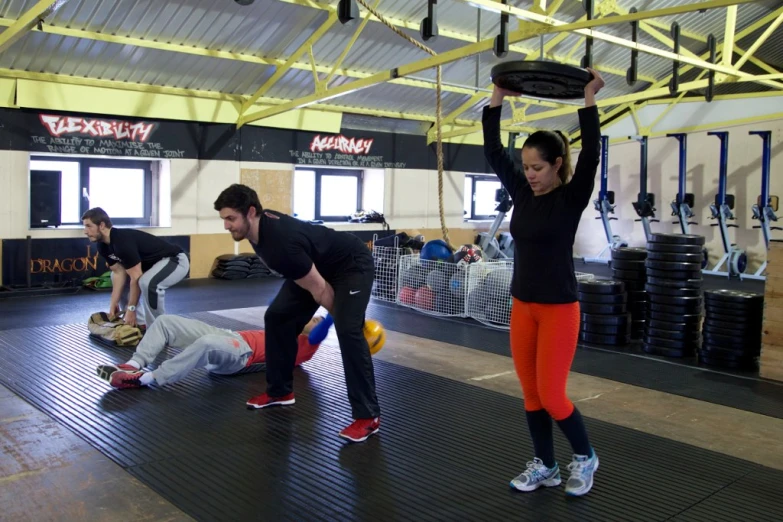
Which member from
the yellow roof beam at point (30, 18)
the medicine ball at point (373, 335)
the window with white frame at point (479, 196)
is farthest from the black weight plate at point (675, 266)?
the window with white frame at point (479, 196)

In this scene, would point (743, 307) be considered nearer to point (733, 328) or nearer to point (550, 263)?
point (733, 328)

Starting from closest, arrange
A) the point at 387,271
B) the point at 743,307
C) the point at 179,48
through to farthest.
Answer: the point at 743,307
the point at 387,271
the point at 179,48

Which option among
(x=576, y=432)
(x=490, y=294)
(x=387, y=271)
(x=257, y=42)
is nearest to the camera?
(x=576, y=432)

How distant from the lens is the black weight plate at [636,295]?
18.5 feet

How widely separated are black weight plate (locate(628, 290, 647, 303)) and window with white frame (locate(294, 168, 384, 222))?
19.4 ft

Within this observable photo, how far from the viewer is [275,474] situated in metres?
2.72

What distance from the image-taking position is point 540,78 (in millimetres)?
2475

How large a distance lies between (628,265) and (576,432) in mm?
3441

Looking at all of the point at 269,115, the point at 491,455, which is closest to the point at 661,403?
the point at 491,455

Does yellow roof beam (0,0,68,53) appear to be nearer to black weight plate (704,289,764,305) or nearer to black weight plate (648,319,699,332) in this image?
black weight plate (648,319,699,332)

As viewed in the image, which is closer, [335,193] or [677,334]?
[677,334]

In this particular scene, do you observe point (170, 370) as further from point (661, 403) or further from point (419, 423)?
point (661, 403)

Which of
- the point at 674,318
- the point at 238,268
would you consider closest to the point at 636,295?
the point at 674,318

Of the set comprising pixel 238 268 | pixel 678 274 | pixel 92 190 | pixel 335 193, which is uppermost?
pixel 335 193
